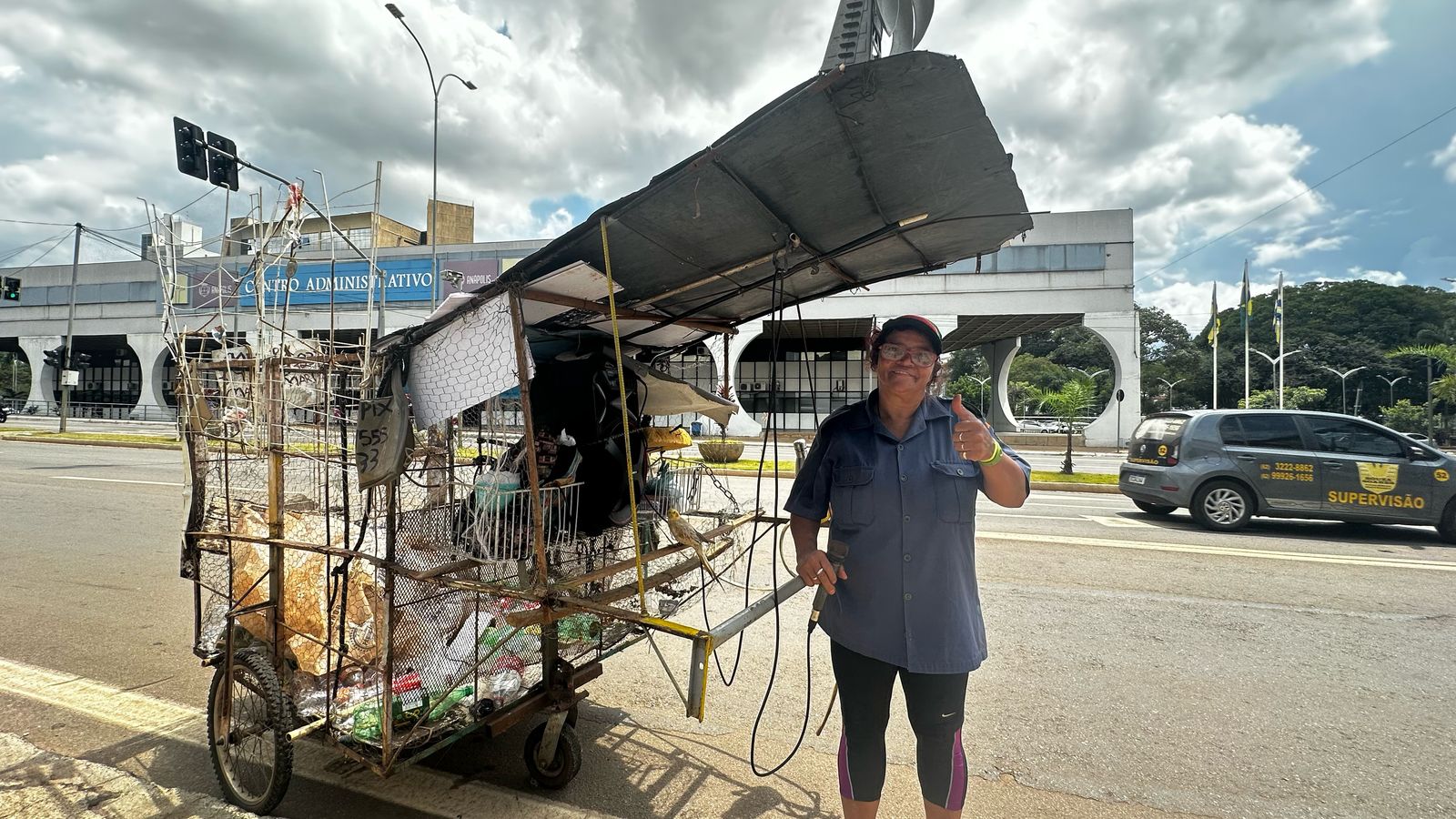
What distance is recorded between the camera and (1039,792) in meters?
2.90

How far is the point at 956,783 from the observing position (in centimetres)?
217

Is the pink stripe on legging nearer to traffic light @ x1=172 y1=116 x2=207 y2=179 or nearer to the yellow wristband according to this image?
the yellow wristband

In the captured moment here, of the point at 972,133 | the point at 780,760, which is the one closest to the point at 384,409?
the point at 972,133

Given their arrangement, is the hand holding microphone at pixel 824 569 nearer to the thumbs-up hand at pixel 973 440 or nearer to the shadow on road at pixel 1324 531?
the thumbs-up hand at pixel 973 440

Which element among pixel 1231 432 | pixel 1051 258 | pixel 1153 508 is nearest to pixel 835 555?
pixel 1231 432

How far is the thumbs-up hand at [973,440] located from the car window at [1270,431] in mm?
9141

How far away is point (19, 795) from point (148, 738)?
2.13 feet

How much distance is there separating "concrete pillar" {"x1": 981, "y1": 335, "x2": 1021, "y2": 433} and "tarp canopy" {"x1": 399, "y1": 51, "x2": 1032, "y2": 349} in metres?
35.1

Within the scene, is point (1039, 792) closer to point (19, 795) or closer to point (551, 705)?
point (551, 705)

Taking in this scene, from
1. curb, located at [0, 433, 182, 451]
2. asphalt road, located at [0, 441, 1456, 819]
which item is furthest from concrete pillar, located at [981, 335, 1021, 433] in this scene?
curb, located at [0, 433, 182, 451]

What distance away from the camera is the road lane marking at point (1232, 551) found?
695 cm

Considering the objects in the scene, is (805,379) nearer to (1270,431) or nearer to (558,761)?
(1270,431)

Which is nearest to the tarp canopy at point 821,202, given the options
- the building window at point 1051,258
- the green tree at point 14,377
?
the building window at point 1051,258

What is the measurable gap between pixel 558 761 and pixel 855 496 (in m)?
1.73
